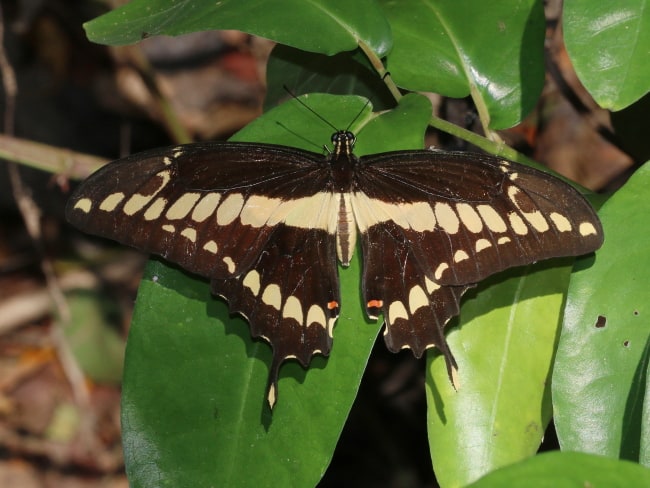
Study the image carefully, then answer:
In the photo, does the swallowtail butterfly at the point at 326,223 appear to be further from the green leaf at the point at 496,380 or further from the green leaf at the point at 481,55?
the green leaf at the point at 481,55

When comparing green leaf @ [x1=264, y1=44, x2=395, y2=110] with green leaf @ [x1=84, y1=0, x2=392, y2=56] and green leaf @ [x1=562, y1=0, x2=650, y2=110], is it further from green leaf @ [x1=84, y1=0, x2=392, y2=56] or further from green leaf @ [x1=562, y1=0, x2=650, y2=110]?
green leaf @ [x1=562, y1=0, x2=650, y2=110]

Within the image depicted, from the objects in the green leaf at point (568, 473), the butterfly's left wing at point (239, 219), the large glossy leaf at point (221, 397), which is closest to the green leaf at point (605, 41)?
the large glossy leaf at point (221, 397)

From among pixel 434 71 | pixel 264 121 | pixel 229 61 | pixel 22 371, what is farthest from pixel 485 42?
pixel 22 371

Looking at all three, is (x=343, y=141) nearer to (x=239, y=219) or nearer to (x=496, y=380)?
(x=239, y=219)

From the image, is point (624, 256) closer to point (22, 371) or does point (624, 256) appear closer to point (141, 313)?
point (141, 313)

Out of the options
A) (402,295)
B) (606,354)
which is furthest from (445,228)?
(606,354)
